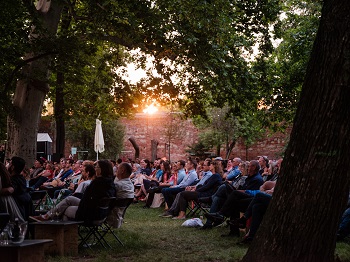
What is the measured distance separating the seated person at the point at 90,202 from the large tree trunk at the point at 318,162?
3.57 meters

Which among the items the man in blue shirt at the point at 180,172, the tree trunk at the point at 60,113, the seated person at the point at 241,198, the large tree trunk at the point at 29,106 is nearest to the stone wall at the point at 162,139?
the tree trunk at the point at 60,113

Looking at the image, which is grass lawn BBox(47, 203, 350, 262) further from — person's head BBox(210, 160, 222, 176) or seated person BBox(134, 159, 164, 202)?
seated person BBox(134, 159, 164, 202)

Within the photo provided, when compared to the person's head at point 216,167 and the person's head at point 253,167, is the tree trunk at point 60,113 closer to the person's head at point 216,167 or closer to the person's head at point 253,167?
the person's head at point 216,167

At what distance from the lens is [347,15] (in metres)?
6.53

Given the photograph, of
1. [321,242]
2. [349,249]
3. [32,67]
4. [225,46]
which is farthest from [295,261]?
[32,67]

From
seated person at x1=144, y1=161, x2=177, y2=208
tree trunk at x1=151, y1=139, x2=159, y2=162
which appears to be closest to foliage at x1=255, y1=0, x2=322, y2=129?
seated person at x1=144, y1=161, x2=177, y2=208

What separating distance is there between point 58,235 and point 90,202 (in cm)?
83

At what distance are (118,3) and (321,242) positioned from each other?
8.95 metres

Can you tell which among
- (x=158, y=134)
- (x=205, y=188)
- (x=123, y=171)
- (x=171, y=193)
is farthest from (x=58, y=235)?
(x=158, y=134)

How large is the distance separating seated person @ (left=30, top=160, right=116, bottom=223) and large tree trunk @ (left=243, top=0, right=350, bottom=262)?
357 centimetres

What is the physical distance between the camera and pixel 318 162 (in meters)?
6.54

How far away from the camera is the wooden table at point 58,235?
356 inches

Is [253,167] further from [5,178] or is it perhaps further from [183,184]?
[183,184]

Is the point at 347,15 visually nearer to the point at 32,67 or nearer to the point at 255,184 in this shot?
the point at 255,184
